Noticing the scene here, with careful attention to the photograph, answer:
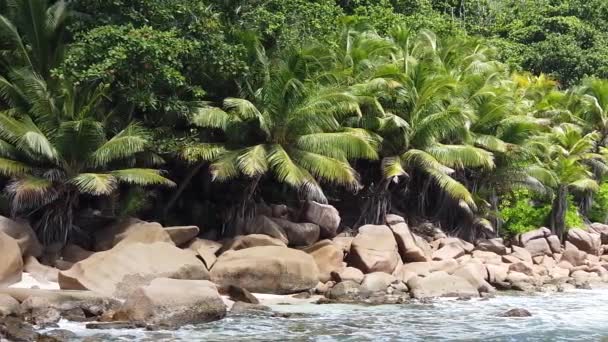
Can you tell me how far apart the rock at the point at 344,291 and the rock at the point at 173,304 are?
156 inches

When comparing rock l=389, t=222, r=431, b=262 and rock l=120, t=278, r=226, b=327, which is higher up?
rock l=389, t=222, r=431, b=262

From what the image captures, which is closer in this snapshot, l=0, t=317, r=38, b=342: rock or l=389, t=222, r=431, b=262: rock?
l=0, t=317, r=38, b=342: rock

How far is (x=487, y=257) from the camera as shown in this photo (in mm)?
24703

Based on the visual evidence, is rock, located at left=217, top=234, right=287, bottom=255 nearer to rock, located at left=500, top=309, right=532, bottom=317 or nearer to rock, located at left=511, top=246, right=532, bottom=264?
rock, located at left=500, top=309, right=532, bottom=317

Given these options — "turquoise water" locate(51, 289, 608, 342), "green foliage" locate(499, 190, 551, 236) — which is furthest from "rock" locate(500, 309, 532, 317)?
"green foliage" locate(499, 190, 551, 236)

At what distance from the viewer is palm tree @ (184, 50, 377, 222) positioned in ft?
64.3

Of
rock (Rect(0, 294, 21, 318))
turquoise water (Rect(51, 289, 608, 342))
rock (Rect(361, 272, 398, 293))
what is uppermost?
rock (Rect(361, 272, 398, 293))

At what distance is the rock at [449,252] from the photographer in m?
23.4

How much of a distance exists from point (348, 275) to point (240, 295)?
381cm

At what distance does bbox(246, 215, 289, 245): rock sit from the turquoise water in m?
3.82

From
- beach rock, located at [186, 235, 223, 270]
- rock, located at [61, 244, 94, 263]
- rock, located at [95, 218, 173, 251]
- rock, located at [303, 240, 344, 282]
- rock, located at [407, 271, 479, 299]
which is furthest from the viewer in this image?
rock, located at [303, 240, 344, 282]

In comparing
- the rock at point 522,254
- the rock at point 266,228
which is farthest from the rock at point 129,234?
the rock at point 522,254

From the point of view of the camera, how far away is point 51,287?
1597cm

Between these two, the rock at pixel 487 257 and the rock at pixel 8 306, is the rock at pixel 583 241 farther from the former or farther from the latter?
the rock at pixel 8 306
